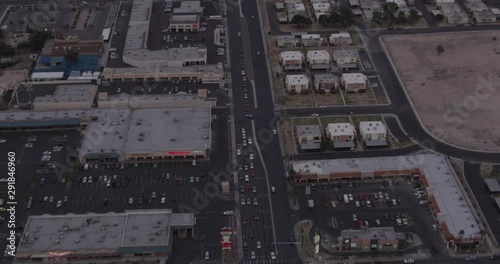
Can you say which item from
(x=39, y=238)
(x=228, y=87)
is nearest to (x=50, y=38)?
(x=228, y=87)

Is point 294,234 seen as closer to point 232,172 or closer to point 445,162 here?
point 232,172

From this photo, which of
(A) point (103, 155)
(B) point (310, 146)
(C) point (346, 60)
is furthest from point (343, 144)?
(A) point (103, 155)

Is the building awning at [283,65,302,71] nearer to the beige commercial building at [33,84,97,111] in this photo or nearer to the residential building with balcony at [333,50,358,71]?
the residential building with balcony at [333,50,358,71]

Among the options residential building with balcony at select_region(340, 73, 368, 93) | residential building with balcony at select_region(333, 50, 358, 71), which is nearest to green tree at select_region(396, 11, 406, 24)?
residential building with balcony at select_region(333, 50, 358, 71)

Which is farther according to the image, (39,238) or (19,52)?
(19,52)

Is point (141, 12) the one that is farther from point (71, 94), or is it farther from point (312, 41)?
point (312, 41)
